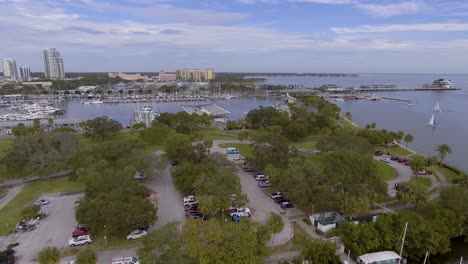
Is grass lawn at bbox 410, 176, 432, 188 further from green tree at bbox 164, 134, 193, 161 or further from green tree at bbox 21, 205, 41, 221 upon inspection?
green tree at bbox 21, 205, 41, 221

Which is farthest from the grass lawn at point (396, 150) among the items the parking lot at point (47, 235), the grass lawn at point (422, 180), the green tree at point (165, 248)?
the parking lot at point (47, 235)

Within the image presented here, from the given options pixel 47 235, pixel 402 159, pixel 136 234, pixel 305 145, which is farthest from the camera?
pixel 305 145

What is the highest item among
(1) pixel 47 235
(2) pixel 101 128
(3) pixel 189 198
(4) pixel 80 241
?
(2) pixel 101 128

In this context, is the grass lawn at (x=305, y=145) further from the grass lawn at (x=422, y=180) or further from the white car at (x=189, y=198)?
the white car at (x=189, y=198)

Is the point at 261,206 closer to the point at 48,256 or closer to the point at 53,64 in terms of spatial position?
the point at 48,256

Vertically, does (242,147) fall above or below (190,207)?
above

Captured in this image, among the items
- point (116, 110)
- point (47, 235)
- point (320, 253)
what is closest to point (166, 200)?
point (47, 235)

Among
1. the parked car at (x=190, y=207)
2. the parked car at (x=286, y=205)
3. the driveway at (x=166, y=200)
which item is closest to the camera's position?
the driveway at (x=166, y=200)

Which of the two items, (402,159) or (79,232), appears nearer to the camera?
(79,232)
